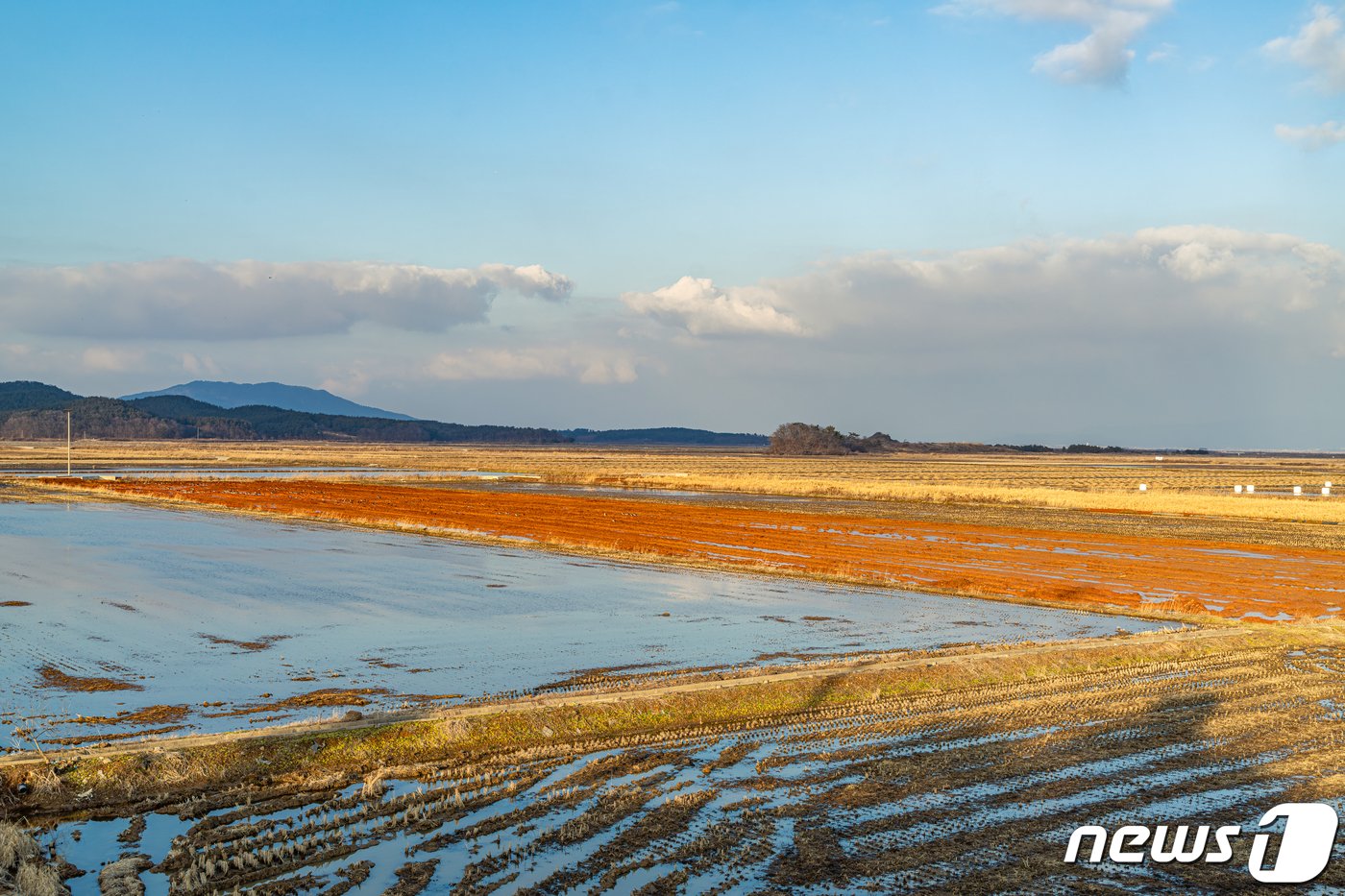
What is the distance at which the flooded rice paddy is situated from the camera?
10.8 meters

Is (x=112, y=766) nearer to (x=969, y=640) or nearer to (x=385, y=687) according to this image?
(x=385, y=687)

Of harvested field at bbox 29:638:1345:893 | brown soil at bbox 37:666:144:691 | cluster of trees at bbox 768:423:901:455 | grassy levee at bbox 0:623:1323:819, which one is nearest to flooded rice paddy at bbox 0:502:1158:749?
brown soil at bbox 37:666:144:691

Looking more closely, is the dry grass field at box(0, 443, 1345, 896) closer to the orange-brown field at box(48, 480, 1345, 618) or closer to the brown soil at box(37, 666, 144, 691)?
the brown soil at box(37, 666, 144, 691)

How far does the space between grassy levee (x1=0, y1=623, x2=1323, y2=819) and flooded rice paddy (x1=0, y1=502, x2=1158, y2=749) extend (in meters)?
1.09

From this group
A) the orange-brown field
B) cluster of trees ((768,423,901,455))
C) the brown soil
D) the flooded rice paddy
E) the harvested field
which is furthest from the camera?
cluster of trees ((768,423,901,455))

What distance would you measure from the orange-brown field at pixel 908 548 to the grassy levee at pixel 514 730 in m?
6.34

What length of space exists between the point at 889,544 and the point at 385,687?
61.3 ft

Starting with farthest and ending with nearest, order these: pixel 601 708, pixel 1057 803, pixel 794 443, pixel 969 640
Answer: pixel 794 443
pixel 969 640
pixel 601 708
pixel 1057 803

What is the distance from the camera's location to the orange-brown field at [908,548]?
19938mm

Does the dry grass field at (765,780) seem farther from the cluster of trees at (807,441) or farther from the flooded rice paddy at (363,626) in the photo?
the cluster of trees at (807,441)

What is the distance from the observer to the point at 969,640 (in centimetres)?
1484

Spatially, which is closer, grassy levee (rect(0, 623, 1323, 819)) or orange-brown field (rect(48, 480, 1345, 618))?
grassy levee (rect(0, 623, 1323, 819))

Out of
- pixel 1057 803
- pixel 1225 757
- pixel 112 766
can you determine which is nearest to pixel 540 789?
pixel 112 766

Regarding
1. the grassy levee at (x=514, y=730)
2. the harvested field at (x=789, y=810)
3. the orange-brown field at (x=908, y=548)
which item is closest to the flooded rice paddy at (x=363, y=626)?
the grassy levee at (x=514, y=730)
